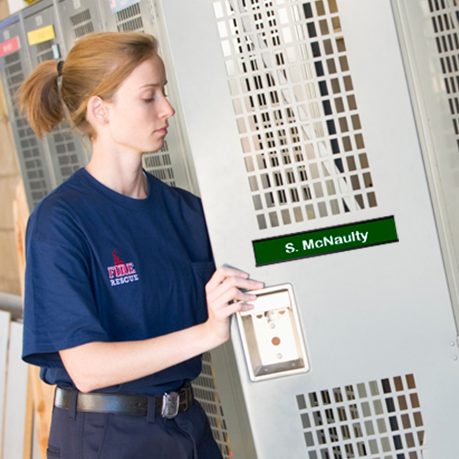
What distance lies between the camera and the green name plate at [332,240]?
1.04 metres

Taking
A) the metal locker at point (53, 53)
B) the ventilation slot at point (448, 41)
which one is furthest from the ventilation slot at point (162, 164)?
the ventilation slot at point (448, 41)

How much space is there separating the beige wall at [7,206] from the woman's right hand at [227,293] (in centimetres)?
222

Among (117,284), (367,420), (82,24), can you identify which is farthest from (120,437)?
(82,24)

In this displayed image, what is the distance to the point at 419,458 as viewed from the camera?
1062mm

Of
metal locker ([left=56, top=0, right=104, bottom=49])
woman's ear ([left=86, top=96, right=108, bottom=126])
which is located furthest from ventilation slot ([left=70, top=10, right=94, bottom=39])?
woman's ear ([left=86, top=96, right=108, bottom=126])

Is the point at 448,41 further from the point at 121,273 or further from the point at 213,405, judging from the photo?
the point at 213,405

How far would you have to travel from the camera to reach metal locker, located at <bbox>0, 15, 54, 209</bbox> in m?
2.22

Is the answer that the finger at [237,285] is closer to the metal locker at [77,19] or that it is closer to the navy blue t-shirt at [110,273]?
the navy blue t-shirt at [110,273]

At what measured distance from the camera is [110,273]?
1.22 m

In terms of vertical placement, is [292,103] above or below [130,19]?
below

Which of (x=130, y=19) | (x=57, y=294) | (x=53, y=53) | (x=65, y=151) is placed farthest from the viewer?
(x=65, y=151)

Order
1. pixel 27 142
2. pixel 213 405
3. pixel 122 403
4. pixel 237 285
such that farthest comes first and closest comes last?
pixel 27 142 < pixel 213 405 < pixel 122 403 < pixel 237 285

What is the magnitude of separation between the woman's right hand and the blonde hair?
534 mm

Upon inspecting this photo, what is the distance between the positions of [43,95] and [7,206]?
1.82 m
